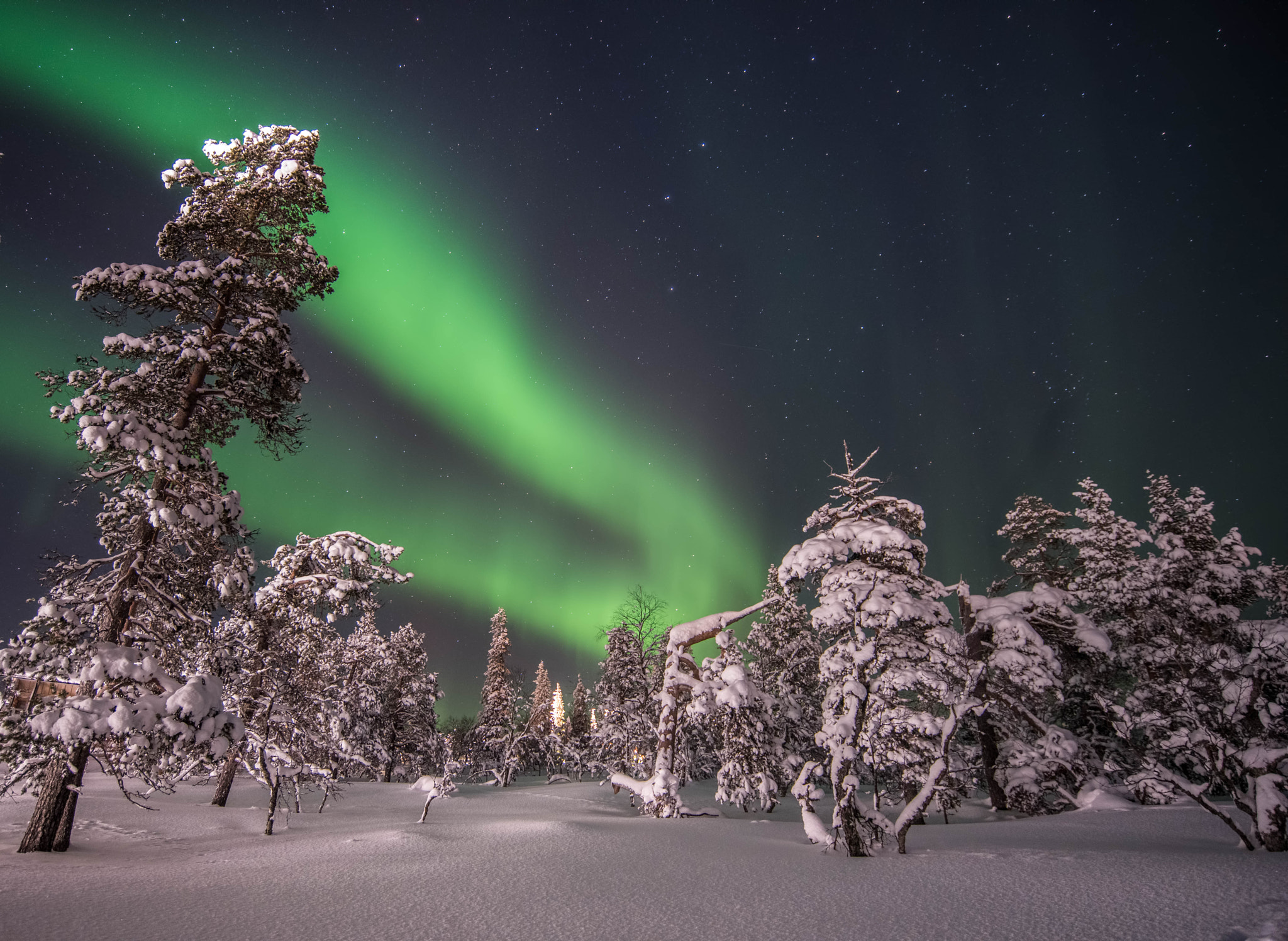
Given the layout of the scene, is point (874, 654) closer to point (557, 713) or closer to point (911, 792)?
point (911, 792)

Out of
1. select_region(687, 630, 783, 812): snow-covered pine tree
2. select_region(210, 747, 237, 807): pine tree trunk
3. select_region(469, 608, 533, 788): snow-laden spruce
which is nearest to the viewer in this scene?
select_region(687, 630, 783, 812): snow-covered pine tree

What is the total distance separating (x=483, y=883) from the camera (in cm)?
782

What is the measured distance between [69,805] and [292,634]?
7667mm

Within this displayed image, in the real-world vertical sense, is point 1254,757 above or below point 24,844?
above

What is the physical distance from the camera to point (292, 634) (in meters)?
17.2

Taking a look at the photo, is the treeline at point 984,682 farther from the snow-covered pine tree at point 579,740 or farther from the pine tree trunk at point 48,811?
the pine tree trunk at point 48,811

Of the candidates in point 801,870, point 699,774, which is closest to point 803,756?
point 699,774

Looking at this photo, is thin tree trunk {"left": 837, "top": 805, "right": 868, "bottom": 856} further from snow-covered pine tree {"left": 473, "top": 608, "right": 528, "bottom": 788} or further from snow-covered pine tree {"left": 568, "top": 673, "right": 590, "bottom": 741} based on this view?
snow-covered pine tree {"left": 568, "top": 673, "right": 590, "bottom": 741}

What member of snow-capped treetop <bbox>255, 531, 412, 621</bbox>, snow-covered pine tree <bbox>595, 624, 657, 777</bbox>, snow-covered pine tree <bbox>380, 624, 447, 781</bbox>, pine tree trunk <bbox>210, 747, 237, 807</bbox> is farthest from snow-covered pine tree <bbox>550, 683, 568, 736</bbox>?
snow-capped treetop <bbox>255, 531, 412, 621</bbox>

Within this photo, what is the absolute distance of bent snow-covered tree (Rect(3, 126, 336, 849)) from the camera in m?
8.90

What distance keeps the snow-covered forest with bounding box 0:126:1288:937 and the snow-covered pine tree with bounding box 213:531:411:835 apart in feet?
0.29

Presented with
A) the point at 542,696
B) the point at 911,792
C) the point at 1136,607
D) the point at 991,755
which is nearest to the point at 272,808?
the point at 911,792

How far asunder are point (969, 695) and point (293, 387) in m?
15.6

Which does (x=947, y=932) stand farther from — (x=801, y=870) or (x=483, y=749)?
(x=483, y=749)
